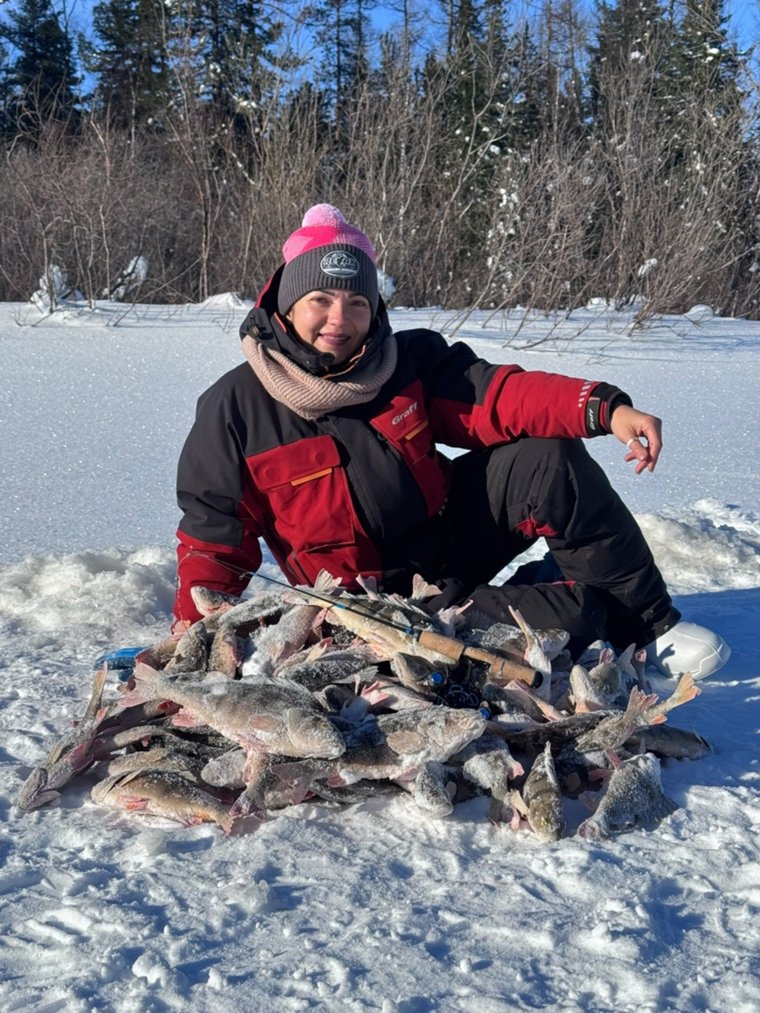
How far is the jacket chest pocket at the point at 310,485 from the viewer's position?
2184mm

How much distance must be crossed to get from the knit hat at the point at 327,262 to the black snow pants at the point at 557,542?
461 mm

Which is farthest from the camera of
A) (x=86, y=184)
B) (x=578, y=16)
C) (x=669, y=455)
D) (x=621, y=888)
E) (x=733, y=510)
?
(x=578, y=16)

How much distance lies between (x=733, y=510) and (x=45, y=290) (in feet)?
21.7

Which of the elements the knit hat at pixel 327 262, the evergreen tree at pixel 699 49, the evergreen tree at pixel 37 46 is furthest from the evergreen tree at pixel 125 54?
the knit hat at pixel 327 262

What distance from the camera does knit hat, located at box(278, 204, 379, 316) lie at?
224cm

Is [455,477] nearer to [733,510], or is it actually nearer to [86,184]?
[733,510]

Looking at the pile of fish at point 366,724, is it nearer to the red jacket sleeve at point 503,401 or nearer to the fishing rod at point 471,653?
the fishing rod at point 471,653

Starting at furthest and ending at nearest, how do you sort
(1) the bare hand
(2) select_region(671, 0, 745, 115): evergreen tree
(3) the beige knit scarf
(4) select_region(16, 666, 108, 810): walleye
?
(2) select_region(671, 0, 745, 115): evergreen tree < (3) the beige knit scarf < (1) the bare hand < (4) select_region(16, 666, 108, 810): walleye

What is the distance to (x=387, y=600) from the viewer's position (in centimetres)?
199

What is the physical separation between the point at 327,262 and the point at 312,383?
27cm

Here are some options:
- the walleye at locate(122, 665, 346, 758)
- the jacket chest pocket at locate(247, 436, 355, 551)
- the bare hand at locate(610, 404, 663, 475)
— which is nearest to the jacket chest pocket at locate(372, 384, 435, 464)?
the jacket chest pocket at locate(247, 436, 355, 551)

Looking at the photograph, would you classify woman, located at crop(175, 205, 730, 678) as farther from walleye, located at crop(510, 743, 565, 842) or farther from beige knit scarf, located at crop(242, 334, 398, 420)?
walleye, located at crop(510, 743, 565, 842)

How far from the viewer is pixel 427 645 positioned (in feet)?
6.15

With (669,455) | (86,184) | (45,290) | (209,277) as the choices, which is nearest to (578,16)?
(209,277)
